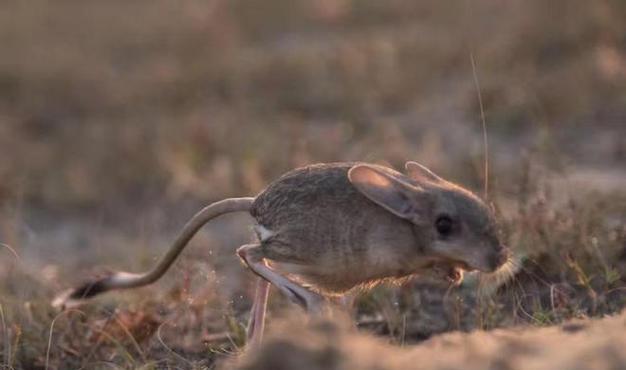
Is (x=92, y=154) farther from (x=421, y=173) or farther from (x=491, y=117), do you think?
(x=421, y=173)

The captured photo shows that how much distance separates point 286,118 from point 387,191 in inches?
237

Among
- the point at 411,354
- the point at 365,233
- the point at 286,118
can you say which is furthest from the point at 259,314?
the point at 286,118

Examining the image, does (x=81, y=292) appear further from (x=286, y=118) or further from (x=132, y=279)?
(x=286, y=118)

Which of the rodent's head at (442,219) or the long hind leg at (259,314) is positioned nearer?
the rodent's head at (442,219)

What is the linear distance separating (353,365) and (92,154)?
24.8ft

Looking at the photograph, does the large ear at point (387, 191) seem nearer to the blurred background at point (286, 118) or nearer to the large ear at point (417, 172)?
the large ear at point (417, 172)

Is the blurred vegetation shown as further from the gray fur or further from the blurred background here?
the gray fur

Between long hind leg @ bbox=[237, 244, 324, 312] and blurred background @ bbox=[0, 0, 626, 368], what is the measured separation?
0.82 m

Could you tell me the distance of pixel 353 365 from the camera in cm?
311

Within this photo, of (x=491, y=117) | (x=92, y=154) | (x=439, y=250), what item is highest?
(x=439, y=250)

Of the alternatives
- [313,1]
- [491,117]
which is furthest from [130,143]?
[313,1]

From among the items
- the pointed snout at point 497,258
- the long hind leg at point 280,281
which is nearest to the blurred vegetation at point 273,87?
the long hind leg at point 280,281

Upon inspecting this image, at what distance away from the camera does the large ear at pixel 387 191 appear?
459 cm

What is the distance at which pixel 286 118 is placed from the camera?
417 inches
